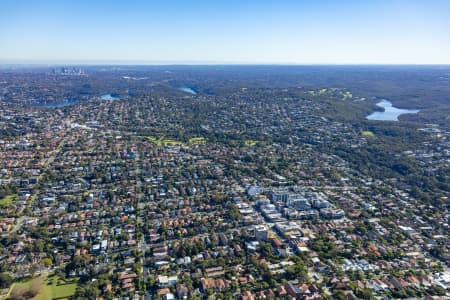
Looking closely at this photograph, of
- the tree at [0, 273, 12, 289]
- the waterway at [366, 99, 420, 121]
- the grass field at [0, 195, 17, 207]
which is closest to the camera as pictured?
the tree at [0, 273, 12, 289]

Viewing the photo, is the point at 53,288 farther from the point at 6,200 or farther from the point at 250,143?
the point at 250,143

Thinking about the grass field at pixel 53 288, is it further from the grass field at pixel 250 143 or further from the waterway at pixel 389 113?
the waterway at pixel 389 113

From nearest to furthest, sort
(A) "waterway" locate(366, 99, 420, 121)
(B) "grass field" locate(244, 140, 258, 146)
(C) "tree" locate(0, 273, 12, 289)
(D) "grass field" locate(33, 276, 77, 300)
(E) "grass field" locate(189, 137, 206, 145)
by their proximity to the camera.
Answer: (D) "grass field" locate(33, 276, 77, 300)
(C) "tree" locate(0, 273, 12, 289)
(E) "grass field" locate(189, 137, 206, 145)
(B) "grass field" locate(244, 140, 258, 146)
(A) "waterway" locate(366, 99, 420, 121)

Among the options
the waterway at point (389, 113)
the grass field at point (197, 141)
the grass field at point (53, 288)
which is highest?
the waterway at point (389, 113)

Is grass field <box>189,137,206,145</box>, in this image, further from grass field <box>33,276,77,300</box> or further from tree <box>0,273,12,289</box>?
tree <box>0,273,12,289</box>


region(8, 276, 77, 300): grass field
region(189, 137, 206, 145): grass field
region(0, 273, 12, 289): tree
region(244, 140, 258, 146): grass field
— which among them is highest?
region(189, 137, 206, 145): grass field

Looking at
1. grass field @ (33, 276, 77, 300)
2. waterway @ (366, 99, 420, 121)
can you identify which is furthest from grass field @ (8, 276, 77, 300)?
waterway @ (366, 99, 420, 121)

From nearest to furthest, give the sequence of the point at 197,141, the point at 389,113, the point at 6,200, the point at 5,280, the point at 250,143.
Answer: the point at 5,280 → the point at 6,200 → the point at 250,143 → the point at 197,141 → the point at 389,113

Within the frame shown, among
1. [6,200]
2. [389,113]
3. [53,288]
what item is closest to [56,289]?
[53,288]

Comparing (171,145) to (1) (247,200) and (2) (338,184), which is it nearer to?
(1) (247,200)

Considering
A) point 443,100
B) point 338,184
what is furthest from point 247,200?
point 443,100

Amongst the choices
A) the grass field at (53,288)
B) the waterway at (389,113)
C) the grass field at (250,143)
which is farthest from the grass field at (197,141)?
the waterway at (389,113)
